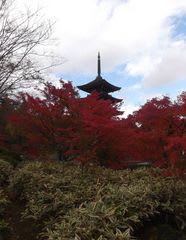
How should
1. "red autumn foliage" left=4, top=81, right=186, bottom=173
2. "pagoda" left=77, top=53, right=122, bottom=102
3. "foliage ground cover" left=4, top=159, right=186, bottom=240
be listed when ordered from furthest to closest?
"pagoda" left=77, top=53, right=122, bottom=102, "red autumn foliage" left=4, top=81, right=186, bottom=173, "foliage ground cover" left=4, top=159, right=186, bottom=240

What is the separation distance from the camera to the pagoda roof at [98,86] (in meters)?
28.3

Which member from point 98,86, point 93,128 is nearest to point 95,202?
point 93,128

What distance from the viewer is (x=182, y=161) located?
9.07 m

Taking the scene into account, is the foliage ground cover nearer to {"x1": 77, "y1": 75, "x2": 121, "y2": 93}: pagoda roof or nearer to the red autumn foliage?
the red autumn foliage

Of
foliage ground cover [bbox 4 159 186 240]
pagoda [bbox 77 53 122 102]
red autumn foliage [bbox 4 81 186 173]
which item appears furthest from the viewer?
pagoda [bbox 77 53 122 102]

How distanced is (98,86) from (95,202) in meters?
21.7

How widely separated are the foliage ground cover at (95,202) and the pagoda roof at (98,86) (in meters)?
16.8

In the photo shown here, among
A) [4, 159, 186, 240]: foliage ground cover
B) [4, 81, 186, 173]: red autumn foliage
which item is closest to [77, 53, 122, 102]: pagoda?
[4, 81, 186, 173]: red autumn foliage

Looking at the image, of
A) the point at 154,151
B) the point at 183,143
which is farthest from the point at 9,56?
the point at 183,143

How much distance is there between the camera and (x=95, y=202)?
7137mm

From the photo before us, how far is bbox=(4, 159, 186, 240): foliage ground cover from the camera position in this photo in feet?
21.2

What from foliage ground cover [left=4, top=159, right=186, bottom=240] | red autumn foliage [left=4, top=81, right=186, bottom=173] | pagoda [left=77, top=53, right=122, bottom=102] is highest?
pagoda [left=77, top=53, right=122, bottom=102]

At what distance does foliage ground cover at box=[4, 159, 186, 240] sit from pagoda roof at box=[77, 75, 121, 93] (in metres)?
16.8

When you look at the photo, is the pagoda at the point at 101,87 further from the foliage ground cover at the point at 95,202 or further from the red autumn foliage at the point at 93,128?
the foliage ground cover at the point at 95,202
